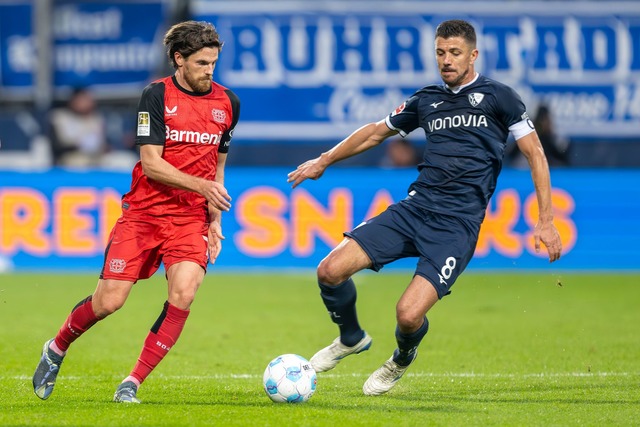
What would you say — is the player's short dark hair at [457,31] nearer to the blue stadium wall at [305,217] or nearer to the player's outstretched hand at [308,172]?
the player's outstretched hand at [308,172]

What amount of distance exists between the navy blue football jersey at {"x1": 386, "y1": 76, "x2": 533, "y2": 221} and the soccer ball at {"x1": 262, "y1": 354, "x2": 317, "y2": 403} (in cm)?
129

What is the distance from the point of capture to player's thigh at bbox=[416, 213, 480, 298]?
7.11 meters

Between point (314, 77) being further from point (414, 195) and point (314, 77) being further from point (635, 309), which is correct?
point (414, 195)

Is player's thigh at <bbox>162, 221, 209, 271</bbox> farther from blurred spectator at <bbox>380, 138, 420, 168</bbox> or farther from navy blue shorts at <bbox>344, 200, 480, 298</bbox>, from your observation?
blurred spectator at <bbox>380, 138, 420, 168</bbox>

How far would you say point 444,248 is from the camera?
717 cm

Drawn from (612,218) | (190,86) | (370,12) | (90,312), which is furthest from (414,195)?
(370,12)

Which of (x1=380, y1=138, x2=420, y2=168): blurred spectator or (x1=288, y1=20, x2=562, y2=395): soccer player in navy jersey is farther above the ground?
(x1=288, y1=20, x2=562, y2=395): soccer player in navy jersey

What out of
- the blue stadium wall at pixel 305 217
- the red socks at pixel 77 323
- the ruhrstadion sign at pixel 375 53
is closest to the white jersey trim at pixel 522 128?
the red socks at pixel 77 323

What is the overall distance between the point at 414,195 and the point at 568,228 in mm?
8062

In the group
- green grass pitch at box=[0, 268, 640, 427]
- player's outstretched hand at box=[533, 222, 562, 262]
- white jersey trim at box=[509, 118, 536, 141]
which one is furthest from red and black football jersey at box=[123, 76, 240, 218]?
player's outstretched hand at box=[533, 222, 562, 262]

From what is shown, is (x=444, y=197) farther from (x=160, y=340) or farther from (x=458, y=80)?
(x=160, y=340)

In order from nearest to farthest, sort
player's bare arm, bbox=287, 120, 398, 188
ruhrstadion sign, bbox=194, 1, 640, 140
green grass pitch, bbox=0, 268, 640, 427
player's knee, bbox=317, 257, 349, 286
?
green grass pitch, bbox=0, 268, 640, 427 → player's knee, bbox=317, 257, 349, 286 → player's bare arm, bbox=287, 120, 398, 188 → ruhrstadion sign, bbox=194, 1, 640, 140

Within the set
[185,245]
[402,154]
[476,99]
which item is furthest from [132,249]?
[402,154]

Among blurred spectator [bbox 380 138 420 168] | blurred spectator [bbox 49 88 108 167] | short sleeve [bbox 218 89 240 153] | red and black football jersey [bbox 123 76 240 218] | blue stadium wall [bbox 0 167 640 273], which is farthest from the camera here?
blurred spectator [bbox 49 88 108 167]
